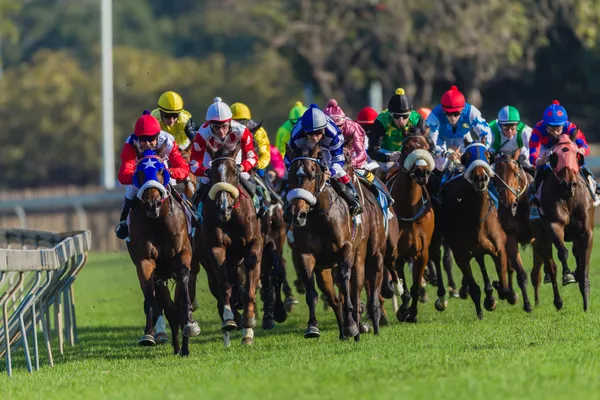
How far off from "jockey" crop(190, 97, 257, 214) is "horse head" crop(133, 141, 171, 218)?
820mm

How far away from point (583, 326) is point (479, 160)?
2277 mm

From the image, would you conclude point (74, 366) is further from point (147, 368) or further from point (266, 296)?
point (266, 296)

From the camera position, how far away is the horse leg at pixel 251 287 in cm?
1270

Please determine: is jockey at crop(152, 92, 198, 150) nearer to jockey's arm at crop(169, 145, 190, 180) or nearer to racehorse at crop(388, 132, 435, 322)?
jockey's arm at crop(169, 145, 190, 180)

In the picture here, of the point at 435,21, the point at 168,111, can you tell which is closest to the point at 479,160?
the point at 168,111

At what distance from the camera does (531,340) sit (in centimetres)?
1117

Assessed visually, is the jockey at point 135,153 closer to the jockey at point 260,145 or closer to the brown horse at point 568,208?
the jockey at point 260,145

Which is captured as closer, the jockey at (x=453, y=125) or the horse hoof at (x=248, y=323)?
the horse hoof at (x=248, y=323)

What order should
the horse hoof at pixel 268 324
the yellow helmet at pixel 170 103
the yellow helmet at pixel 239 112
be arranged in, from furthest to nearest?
the yellow helmet at pixel 239 112, the horse hoof at pixel 268 324, the yellow helmet at pixel 170 103

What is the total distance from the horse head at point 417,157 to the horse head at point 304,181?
4.95ft

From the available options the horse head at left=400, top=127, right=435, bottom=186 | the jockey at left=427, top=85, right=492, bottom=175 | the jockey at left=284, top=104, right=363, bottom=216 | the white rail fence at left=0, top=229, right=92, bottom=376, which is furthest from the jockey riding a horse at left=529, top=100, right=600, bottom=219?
the white rail fence at left=0, top=229, right=92, bottom=376

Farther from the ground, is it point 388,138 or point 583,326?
point 388,138

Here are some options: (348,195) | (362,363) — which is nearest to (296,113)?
(348,195)

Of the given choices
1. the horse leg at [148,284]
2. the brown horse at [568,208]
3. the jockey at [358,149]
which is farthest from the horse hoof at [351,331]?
the brown horse at [568,208]
